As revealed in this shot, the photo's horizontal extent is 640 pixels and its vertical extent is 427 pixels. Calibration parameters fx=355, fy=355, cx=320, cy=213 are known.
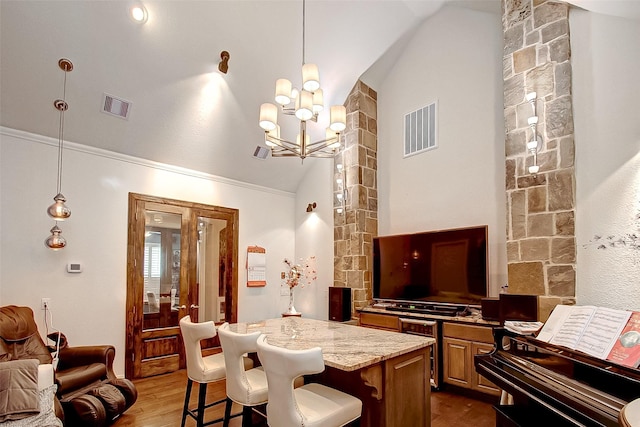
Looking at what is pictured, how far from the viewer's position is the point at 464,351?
150 inches

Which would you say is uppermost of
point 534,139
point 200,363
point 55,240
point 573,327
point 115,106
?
point 115,106

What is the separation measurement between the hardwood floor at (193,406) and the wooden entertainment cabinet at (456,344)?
0.19 meters

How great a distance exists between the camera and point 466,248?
4.14m

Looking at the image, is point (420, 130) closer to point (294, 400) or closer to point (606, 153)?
point (606, 153)

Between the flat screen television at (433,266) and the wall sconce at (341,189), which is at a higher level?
the wall sconce at (341,189)

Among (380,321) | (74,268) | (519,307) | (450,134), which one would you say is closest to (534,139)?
(450,134)

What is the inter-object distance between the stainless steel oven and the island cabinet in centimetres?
8

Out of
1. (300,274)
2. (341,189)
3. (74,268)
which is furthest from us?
(300,274)

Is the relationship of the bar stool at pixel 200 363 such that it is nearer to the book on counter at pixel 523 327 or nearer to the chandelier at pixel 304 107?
the chandelier at pixel 304 107

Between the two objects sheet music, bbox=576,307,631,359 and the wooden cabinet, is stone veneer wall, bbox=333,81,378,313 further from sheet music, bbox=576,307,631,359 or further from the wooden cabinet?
sheet music, bbox=576,307,631,359

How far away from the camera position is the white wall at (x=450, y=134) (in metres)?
4.34

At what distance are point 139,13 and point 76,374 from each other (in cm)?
347

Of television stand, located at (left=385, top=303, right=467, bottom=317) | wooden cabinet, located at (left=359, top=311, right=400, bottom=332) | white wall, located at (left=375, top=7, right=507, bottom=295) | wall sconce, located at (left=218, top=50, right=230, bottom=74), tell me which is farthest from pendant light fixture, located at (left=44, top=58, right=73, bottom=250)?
white wall, located at (left=375, top=7, right=507, bottom=295)

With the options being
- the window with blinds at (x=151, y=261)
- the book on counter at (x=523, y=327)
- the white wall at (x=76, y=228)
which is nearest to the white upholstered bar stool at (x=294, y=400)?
the book on counter at (x=523, y=327)
